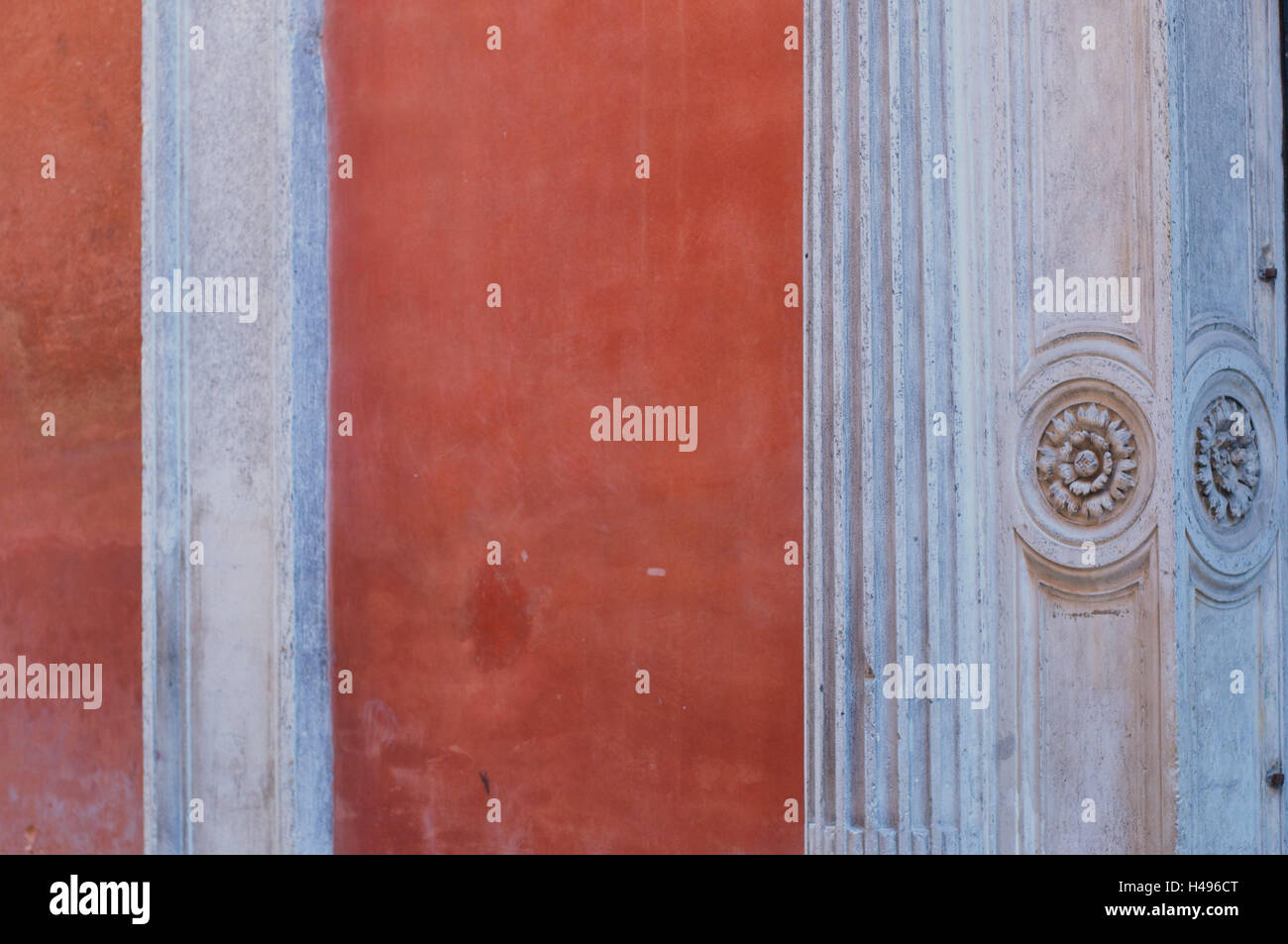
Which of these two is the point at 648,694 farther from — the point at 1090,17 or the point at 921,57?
the point at 1090,17

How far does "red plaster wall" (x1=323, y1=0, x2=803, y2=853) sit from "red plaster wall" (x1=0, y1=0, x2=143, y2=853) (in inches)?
36.8

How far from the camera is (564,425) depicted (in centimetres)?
416

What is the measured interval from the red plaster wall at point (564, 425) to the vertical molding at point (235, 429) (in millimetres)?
127

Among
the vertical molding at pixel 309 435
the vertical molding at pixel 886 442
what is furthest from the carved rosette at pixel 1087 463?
the vertical molding at pixel 309 435

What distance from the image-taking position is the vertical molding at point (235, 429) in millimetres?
4246

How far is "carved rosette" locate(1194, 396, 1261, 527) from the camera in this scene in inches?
144

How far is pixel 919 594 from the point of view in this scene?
11.8ft

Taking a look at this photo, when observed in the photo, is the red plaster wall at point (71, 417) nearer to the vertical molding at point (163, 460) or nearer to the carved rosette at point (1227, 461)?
the vertical molding at point (163, 460)

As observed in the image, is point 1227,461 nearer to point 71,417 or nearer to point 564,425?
point 564,425

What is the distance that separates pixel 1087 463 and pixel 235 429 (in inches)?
133

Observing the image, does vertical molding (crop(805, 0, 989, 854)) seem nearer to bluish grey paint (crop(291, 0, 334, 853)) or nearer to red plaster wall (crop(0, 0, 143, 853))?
bluish grey paint (crop(291, 0, 334, 853))

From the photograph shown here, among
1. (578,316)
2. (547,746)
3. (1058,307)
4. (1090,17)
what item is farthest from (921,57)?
(547,746)

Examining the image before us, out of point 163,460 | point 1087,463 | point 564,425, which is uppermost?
point 564,425

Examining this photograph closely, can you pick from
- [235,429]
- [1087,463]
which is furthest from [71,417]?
[1087,463]
